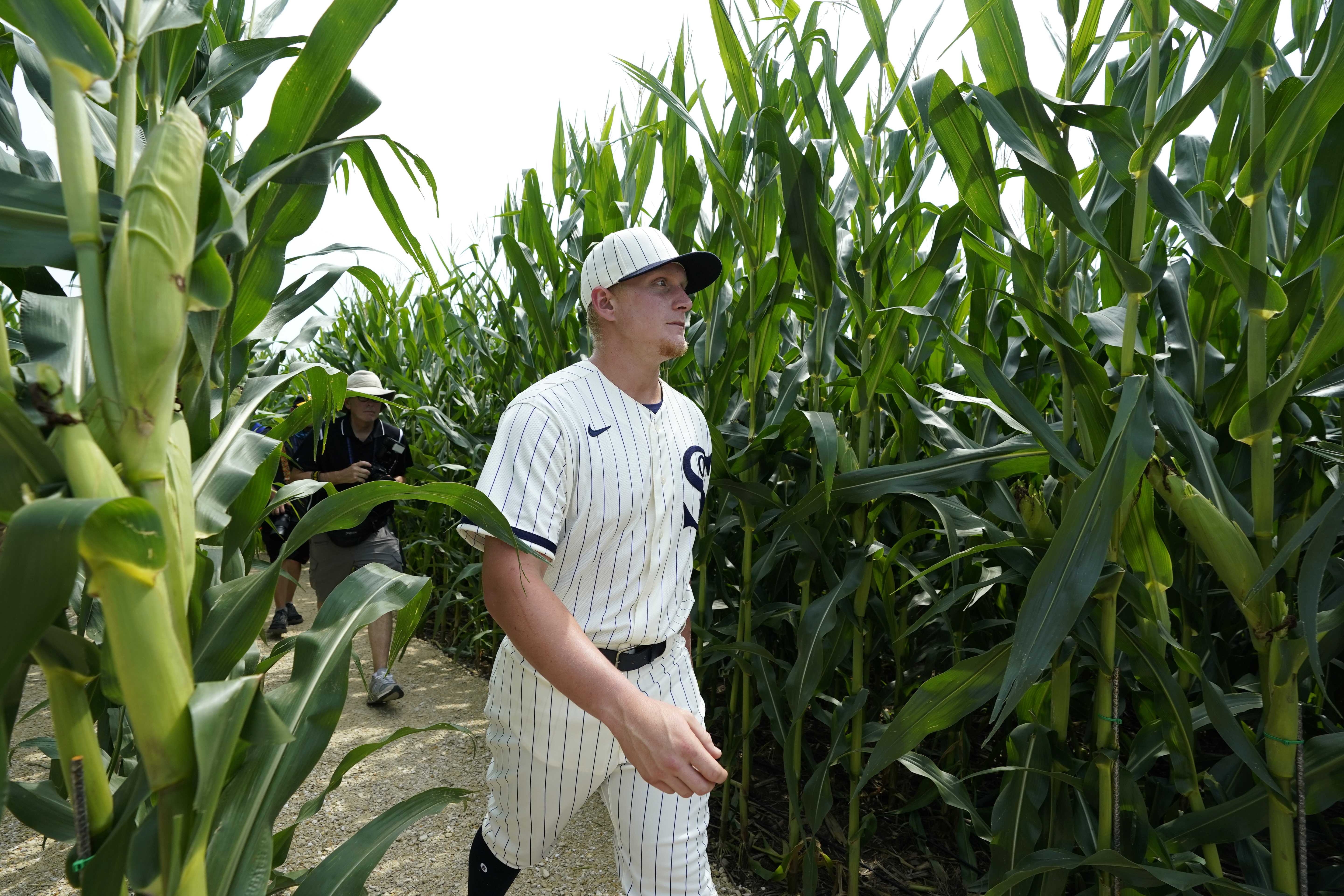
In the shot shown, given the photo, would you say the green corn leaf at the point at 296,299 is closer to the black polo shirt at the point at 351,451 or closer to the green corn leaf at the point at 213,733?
the green corn leaf at the point at 213,733

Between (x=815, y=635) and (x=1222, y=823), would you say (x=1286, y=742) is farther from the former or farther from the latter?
(x=815, y=635)

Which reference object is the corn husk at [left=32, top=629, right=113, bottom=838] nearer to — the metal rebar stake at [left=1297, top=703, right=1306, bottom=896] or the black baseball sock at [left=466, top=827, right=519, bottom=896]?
the black baseball sock at [left=466, top=827, right=519, bottom=896]

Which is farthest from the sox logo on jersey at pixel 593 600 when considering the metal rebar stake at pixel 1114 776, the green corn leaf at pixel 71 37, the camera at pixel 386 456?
the camera at pixel 386 456

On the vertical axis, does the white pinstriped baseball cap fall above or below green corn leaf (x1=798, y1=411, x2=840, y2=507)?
above

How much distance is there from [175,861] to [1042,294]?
4.35 feet

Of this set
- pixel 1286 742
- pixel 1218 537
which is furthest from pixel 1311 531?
pixel 1286 742

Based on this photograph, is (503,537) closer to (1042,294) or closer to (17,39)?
(17,39)

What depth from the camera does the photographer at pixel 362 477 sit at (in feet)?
12.3

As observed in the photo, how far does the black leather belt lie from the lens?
1.71 meters

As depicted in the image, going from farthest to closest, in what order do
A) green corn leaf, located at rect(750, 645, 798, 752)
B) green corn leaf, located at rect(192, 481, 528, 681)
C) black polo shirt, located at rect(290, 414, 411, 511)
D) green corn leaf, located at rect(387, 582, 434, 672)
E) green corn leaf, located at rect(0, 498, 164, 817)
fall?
1. black polo shirt, located at rect(290, 414, 411, 511)
2. green corn leaf, located at rect(750, 645, 798, 752)
3. green corn leaf, located at rect(387, 582, 434, 672)
4. green corn leaf, located at rect(192, 481, 528, 681)
5. green corn leaf, located at rect(0, 498, 164, 817)

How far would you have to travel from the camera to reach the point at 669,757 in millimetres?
1138

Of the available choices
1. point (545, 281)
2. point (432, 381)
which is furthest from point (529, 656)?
point (432, 381)

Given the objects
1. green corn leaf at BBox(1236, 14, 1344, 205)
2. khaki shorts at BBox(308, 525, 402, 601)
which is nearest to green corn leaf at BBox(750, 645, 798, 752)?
green corn leaf at BBox(1236, 14, 1344, 205)

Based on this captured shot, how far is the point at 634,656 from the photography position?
1.73 meters
